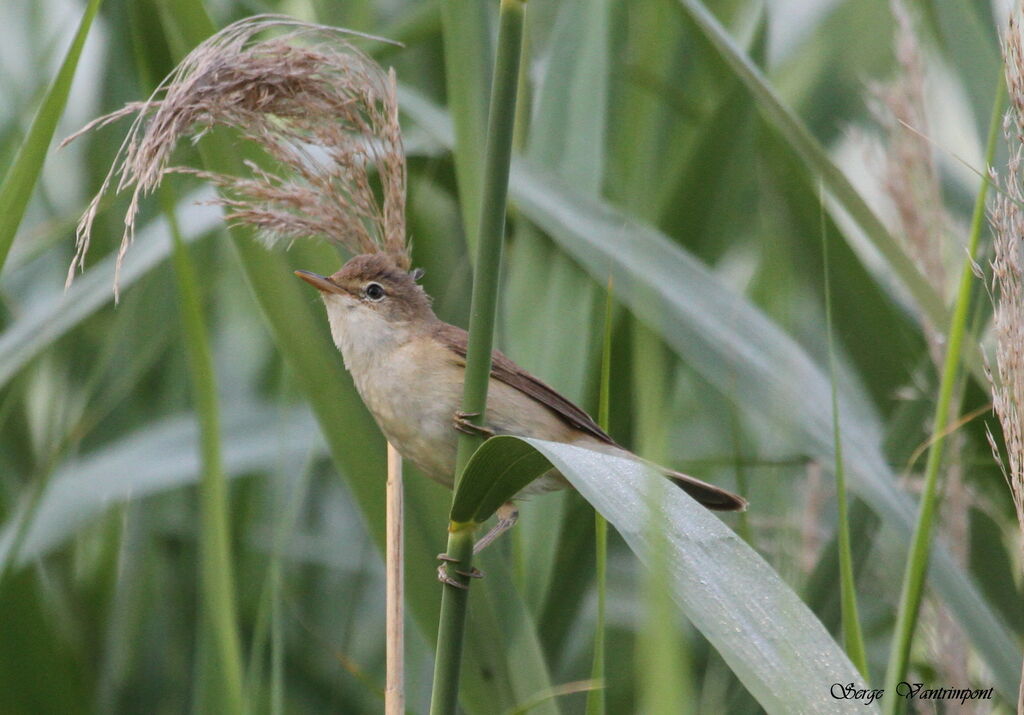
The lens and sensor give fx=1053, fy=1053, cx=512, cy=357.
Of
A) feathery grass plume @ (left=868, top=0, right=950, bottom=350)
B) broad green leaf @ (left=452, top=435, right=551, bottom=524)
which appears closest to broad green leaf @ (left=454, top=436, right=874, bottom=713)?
broad green leaf @ (left=452, top=435, right=551, bottom=524)

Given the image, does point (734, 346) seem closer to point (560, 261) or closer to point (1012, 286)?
point (560, 261)

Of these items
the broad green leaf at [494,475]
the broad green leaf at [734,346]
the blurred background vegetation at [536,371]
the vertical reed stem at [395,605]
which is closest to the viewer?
A: the broad green leaf at [494,475]

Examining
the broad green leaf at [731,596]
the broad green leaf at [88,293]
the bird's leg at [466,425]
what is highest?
the broad green leaf at [88,293]

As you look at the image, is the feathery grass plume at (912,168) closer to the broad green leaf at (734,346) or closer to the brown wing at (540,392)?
the broad green leaf at (734,346)

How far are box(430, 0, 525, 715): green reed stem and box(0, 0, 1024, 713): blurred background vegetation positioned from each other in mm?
372

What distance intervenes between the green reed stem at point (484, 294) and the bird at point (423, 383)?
42 centimetres

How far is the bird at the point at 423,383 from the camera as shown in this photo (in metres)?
1.62

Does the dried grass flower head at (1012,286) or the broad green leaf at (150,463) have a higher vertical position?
the dried grass flower head at (1012,286)

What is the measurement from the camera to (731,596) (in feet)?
3.00

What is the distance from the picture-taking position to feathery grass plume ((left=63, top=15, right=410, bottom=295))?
126 centimetres

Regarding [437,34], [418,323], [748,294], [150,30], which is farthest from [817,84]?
[150,30]

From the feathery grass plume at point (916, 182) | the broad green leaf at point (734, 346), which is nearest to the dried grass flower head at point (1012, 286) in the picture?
the broad green leaf at point (734, 346)

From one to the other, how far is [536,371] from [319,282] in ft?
1.55

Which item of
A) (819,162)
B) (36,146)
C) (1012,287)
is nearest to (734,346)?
(819,162)
